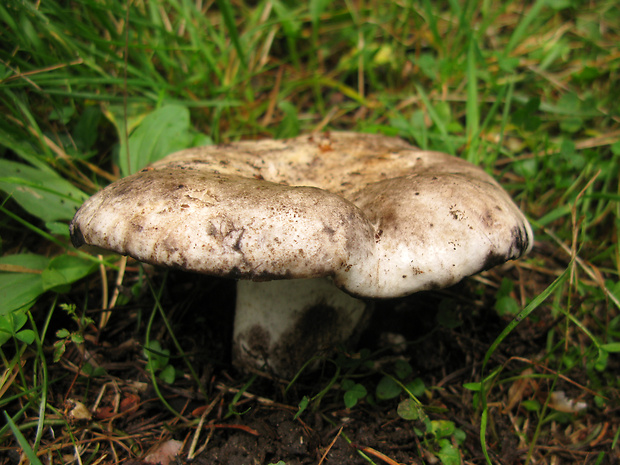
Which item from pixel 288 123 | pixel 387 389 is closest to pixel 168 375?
pixel 387 389

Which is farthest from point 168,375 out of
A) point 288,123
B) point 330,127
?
point 330,127

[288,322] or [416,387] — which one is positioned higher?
[288,322]

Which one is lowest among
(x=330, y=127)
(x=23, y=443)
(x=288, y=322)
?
(x=288, y=322)

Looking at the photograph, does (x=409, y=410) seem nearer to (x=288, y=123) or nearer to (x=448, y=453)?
(x=448, y=453)

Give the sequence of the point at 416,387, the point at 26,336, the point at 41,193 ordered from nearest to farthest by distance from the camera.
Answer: the point at 26,336
the point at 416,387
the point at 41,193

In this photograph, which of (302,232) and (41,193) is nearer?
(302,232)

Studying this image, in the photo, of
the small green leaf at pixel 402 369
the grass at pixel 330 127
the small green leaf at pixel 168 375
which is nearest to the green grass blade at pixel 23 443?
the grass at pixel 330 127

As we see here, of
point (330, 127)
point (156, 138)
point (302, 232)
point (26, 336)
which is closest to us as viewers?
point (302, 232)
